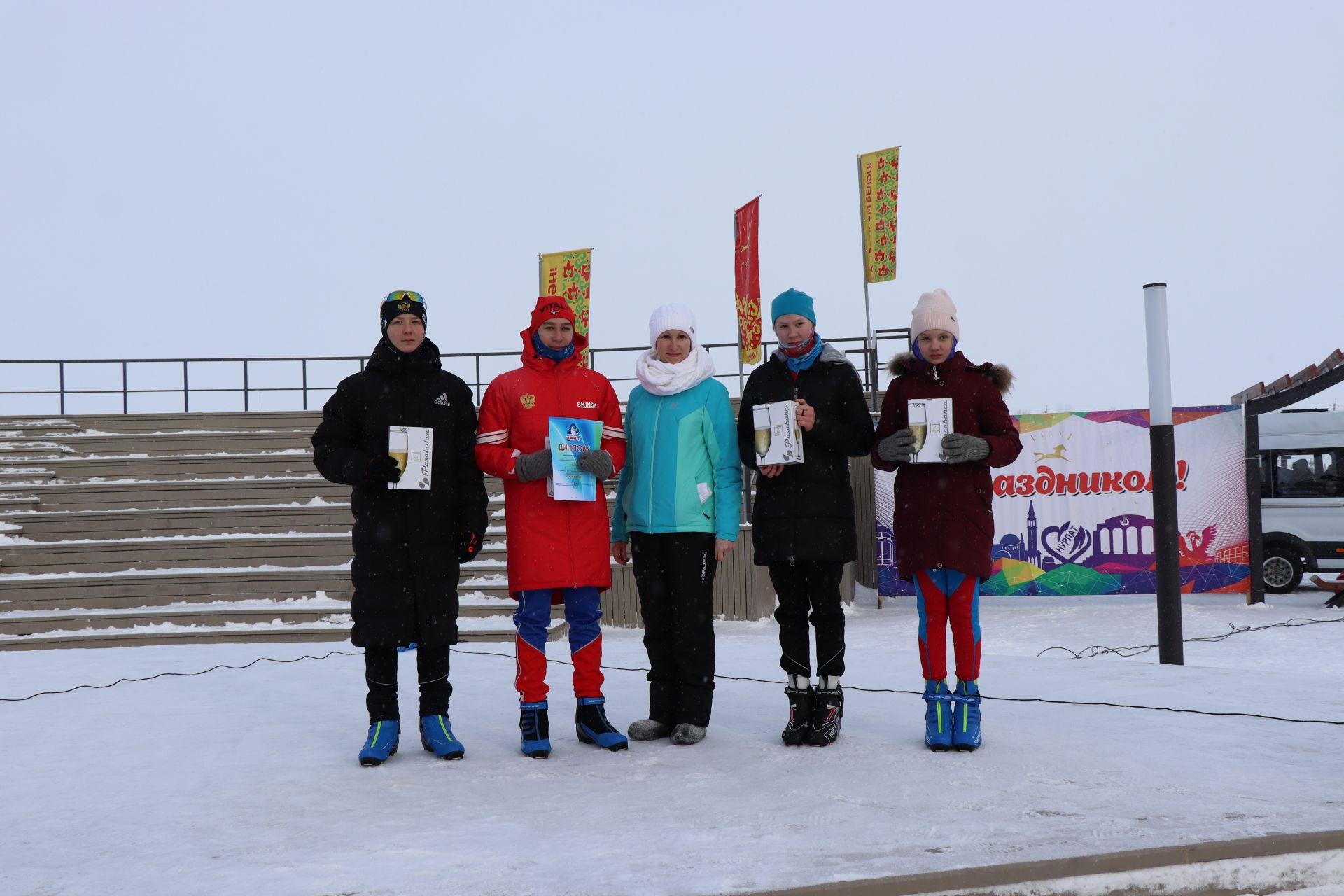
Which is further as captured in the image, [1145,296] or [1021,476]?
[1021,476]

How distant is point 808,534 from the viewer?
4.11 meters

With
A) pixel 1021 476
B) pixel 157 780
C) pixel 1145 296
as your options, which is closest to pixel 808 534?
pixel 157 780

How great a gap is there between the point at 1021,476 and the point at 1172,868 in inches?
378

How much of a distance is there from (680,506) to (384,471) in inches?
44.3

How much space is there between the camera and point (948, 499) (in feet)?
13.3

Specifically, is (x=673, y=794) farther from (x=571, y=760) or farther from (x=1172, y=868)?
(x=1172, y=868)

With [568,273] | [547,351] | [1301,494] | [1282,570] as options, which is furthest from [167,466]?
[1301,494]

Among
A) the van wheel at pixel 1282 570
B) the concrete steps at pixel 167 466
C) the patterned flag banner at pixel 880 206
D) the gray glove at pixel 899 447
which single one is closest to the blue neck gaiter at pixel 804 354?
the gray glove at pixel 899 447

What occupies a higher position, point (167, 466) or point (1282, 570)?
point (167, 466)

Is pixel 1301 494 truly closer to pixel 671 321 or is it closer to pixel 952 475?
pixel 952 475

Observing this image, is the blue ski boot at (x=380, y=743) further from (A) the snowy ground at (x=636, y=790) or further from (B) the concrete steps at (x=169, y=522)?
(B) the concrete steps at (x=169, y=522)

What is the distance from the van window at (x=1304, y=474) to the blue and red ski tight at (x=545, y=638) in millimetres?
13020

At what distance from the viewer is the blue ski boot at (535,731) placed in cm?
402

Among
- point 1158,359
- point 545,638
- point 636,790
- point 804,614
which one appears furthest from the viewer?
point 1158,359
